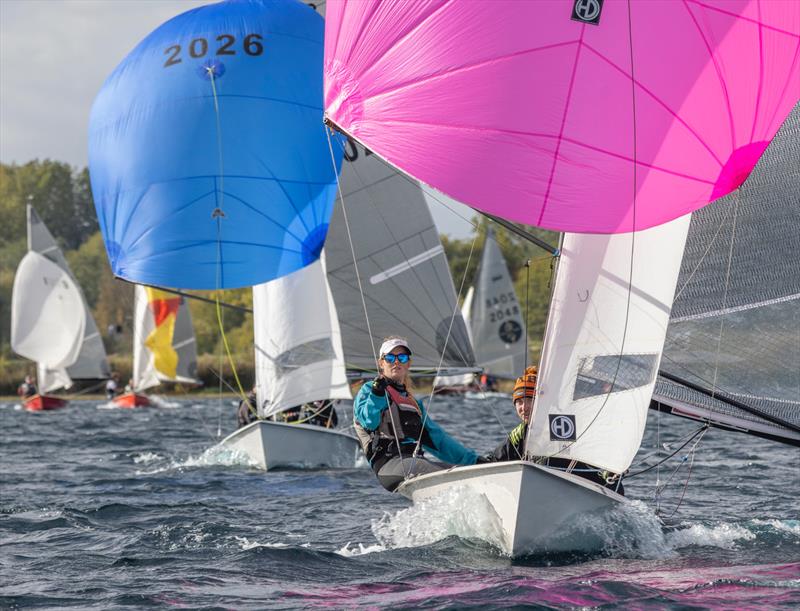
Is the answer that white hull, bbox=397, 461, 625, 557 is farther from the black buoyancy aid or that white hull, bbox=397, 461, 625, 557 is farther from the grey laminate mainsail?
the grey laminate mainsail

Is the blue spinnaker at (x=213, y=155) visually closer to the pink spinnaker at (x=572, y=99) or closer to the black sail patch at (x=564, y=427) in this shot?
the pink spinnaker at (x=572, y=99)

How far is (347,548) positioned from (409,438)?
850 mm

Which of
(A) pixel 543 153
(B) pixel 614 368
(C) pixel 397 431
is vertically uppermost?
(A) pixel 543 153

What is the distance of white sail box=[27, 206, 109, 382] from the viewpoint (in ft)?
122

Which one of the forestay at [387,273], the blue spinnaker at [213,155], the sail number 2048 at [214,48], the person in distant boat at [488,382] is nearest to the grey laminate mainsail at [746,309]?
the blue spinnaker at [213,155]

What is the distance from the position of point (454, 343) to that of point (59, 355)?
23.9 meters

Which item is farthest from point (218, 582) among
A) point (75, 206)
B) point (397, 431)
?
point (75, 206)

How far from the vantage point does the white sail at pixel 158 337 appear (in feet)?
126

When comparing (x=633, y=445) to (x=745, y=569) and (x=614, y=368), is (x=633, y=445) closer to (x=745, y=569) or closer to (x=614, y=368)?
(x=614, y=368)

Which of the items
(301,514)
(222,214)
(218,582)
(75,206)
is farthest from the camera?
(75,206)

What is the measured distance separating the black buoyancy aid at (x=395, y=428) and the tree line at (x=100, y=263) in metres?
32.5

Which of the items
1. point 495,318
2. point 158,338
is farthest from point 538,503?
point 158,338

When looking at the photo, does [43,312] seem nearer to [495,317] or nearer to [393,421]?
[495,317]

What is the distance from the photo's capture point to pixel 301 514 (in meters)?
9.75
